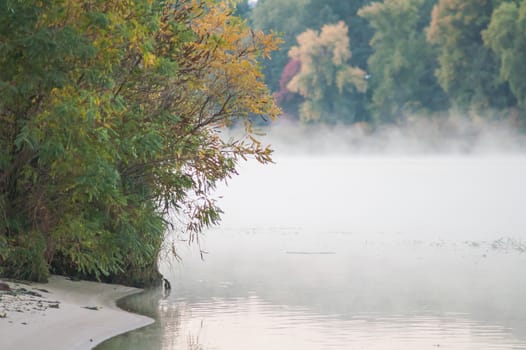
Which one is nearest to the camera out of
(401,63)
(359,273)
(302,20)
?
(359,273)

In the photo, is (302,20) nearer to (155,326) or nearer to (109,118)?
(155,326)

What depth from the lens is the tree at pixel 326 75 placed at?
270 ft

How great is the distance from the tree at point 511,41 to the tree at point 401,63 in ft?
24.6

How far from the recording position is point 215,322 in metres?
18.9

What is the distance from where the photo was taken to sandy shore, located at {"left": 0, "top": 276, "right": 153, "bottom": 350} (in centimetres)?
1498

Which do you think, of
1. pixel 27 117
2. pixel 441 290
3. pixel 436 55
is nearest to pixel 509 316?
pixel 441 290

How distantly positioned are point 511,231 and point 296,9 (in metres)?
57.6

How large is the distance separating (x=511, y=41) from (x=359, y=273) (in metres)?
42.9

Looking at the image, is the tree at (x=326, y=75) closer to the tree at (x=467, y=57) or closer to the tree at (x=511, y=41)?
the tree at (x=467, y=57)

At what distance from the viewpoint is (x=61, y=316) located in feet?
55.1

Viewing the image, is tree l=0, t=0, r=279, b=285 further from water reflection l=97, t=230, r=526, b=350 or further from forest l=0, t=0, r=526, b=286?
water reflection l=97, t=230, r=526, b=350

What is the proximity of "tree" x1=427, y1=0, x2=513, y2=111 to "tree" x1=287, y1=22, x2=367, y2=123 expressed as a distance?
435 inches

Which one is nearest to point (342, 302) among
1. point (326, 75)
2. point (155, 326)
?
point (155, 326)

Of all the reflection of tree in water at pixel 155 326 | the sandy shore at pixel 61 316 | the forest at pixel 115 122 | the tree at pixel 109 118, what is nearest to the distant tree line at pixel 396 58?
the reflection of tree in water at pixel 155 326
